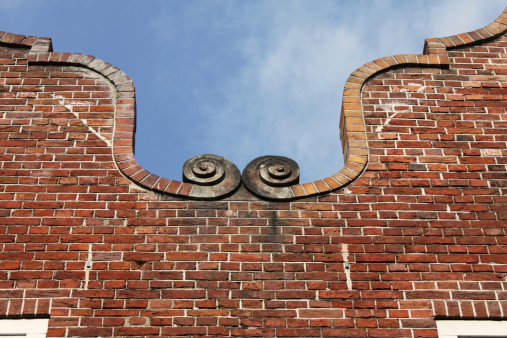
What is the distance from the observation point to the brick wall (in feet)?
18.0

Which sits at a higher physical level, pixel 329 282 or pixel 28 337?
pixel 329 282

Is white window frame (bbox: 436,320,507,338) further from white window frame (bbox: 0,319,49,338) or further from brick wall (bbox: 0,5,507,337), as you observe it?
white window frame (bbox: 0,319,49,338)

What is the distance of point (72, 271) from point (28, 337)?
587 mm

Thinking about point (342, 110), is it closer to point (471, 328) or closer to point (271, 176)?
point (271, 176)

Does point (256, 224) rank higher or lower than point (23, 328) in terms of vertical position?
higher

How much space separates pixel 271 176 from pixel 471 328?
2023mm

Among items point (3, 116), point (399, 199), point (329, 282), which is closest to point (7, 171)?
point (3, 116)

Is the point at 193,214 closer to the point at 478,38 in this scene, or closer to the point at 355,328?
the point at 355,328

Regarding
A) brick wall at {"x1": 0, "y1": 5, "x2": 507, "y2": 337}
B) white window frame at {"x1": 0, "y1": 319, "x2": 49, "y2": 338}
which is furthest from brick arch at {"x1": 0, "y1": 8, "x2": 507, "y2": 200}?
white window frame at {"x1": 0, "y1": 319, "x2": 49, "y2": 338}

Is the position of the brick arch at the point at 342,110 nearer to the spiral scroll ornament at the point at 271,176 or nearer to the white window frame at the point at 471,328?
the spiral scroll ornament at the point at 271,176

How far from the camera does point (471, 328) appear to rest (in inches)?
214

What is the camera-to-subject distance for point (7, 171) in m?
6.20

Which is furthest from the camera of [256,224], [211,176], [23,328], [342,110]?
[342,110]

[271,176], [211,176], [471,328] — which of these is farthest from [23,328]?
[471,328]
